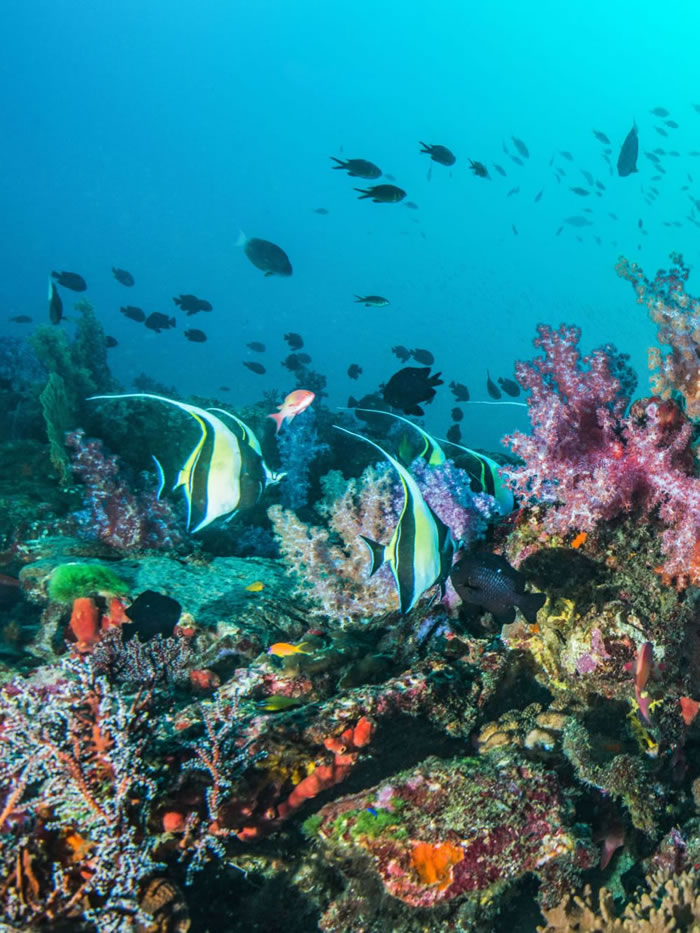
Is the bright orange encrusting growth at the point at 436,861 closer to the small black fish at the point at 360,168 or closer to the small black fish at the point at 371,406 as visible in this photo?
the small black fish at the point at 371,406

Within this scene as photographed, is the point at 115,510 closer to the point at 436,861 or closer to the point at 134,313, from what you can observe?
the point at 436,861

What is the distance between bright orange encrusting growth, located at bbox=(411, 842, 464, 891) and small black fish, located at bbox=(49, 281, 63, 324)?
7.82 m

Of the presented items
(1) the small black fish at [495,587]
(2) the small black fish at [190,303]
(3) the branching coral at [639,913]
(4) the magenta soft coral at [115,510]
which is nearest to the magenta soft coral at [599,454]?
(1) the small black fish at [495,587]

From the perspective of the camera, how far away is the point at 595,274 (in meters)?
115

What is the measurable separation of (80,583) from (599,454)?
3776 millimetres

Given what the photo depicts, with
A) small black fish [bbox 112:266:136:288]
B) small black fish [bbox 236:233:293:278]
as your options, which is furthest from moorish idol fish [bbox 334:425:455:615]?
small black fish [bbox 112:266:136:288]

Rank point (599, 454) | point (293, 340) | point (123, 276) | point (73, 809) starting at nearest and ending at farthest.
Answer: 1. point (73, 809)
2. point (599, 454)
3. point (293, 340)
4. point (123, 276)

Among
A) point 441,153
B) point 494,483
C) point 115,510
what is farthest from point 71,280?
point 494,483

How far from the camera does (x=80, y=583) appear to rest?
388cm

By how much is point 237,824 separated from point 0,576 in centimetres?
362

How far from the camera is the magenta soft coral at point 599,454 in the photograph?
2713 mm

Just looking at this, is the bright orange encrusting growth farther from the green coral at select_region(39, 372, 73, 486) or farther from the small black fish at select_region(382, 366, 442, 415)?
the green coral at select_region(39, 372, 73, 486)

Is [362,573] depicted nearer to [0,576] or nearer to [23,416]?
[0,576]

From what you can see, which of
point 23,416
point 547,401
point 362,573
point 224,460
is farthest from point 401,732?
point 23,416
